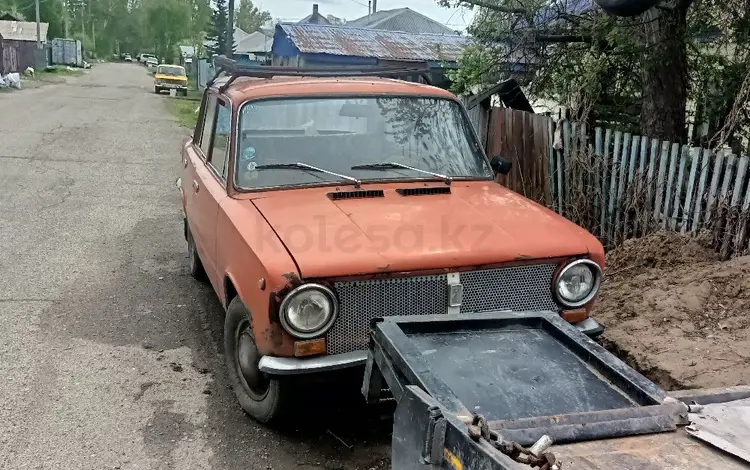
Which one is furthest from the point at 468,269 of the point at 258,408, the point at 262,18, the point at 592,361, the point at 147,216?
the point at 262,18

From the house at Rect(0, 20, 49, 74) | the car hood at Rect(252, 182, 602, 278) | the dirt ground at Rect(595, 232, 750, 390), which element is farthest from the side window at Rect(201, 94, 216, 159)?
the house at Rect(0, 20, 49, 74)

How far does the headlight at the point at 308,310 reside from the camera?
130 inches

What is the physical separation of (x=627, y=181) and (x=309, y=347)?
455 cm

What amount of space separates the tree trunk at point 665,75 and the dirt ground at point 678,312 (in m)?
1.59

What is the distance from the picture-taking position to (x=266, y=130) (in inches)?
181

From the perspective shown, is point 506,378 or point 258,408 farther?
point 258,408

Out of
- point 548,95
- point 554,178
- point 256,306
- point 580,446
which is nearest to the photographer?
point 580,446

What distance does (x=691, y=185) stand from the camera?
6.04 metres

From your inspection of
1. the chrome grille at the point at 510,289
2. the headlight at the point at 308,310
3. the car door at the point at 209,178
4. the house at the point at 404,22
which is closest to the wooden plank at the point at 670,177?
the chrome grille at the point at 510,289

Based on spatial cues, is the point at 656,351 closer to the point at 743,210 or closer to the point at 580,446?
the point at 743,210

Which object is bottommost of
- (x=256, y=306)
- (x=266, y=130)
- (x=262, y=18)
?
(x=256, y=306)

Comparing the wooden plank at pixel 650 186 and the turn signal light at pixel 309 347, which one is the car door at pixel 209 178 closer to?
the turn signal light at pixel 309 347

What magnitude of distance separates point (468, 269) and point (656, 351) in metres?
1.74

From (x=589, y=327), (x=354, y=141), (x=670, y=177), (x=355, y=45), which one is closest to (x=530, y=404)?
(x=589, y=327)
